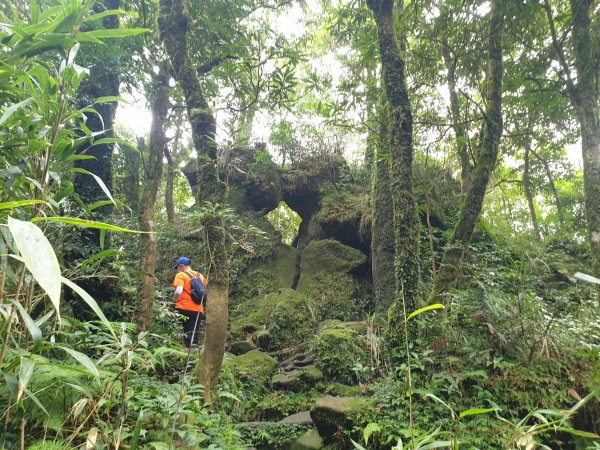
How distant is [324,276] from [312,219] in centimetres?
236

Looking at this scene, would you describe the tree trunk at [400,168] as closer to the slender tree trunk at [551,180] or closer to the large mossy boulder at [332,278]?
the large mossy boulder at [332,278]

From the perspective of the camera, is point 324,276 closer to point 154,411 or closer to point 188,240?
point 188,240

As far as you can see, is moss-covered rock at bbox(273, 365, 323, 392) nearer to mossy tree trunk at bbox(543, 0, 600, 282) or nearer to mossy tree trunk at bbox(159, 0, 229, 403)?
mossy tree trunk at bbox(159, 0, 229, 403)

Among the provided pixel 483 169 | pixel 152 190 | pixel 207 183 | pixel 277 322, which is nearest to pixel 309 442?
pixel 207 183

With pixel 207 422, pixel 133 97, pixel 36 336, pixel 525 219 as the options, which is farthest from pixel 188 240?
pixel 525 219

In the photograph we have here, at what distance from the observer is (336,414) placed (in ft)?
11.8

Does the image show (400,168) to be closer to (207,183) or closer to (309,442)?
(207,183)

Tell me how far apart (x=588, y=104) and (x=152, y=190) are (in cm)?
649

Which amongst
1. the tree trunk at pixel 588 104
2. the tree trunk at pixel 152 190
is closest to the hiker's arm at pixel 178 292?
the tree trunk at pixel 152 190

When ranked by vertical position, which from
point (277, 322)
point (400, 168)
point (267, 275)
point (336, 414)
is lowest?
point (336, 414)

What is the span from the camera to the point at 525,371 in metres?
3.19

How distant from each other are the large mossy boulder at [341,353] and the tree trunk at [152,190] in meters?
2.72

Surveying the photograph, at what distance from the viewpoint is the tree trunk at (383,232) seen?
6.01m

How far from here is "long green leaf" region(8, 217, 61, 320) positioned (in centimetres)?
69
